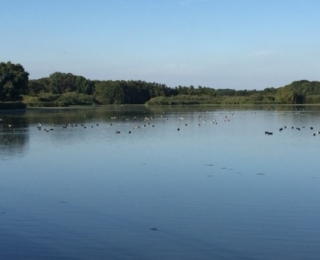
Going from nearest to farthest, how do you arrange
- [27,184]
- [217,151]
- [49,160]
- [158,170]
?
[27,184] < [158,170] < [49,160] < [217,151]

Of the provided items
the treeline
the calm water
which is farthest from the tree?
the calm water

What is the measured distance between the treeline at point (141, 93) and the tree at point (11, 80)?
12058 millimetres

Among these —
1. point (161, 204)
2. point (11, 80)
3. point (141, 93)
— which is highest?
point (11, 80)

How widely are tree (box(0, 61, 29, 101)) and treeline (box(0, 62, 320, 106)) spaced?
12058 mm

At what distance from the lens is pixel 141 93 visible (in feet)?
395

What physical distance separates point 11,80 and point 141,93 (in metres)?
53.9

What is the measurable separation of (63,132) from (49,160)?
11509 mm

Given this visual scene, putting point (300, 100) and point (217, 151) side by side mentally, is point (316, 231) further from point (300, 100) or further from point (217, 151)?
point (300, 100)

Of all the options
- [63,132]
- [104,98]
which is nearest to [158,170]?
[63,132]

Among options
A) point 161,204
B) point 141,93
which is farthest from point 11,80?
point 161,204

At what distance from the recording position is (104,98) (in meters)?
113

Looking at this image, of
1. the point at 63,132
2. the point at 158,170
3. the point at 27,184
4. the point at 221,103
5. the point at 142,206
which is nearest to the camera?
the point at 142,206

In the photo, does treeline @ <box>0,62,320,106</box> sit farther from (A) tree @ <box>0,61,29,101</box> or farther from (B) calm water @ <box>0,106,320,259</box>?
(B) calm water @ <box>0,106,320,259</box>

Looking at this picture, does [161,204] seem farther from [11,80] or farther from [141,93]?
[141,93]
